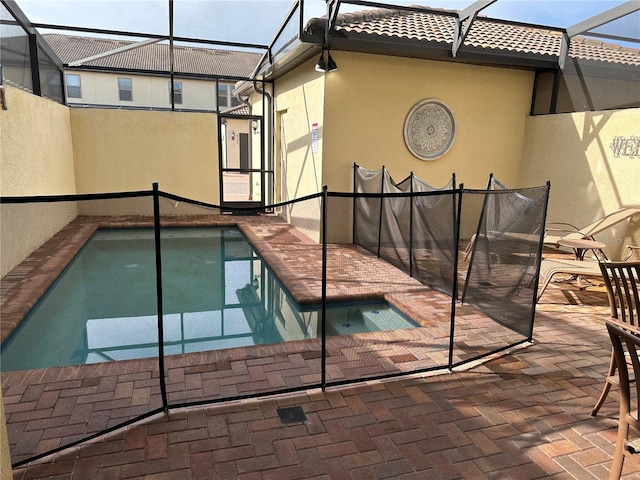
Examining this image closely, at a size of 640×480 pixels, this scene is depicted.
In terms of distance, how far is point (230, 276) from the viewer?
4914 millimetres

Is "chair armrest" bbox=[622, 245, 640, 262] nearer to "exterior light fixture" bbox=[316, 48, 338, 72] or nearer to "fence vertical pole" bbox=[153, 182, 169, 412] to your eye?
"exterior light fixture" bbox=[316, 48, 338, 72]

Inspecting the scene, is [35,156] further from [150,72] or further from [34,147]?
[150,72]

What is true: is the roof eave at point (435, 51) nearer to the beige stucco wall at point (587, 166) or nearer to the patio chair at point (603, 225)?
the beige stucco wall at point (587, 166)

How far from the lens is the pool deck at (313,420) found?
231cm

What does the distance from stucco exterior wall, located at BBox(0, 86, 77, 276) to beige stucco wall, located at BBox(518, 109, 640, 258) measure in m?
7.35

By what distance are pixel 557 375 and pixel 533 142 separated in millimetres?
6020

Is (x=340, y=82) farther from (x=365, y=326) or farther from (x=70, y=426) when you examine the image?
(x=70, y=426)

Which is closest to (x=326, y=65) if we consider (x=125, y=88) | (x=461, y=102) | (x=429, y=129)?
(x=429, y=129)

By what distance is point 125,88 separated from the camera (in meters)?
12.1

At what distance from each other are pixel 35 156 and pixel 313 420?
6.63 metres

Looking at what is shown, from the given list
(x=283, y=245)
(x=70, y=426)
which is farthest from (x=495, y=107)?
(x=70, y=426)

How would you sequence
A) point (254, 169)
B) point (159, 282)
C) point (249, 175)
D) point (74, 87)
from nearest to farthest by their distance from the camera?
point (159, 282), point (254, 169), point (249, 175), point (74, 87)

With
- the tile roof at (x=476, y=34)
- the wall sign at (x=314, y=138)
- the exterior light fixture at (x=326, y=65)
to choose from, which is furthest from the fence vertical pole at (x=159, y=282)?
the wall sign at (x=314, y=138)

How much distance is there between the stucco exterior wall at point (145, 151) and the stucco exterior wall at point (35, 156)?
1.48 feet
